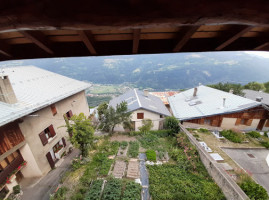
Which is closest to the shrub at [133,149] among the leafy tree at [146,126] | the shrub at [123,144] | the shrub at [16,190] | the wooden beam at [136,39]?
the shrub at [123,144]

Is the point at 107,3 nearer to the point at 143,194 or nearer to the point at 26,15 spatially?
the point at 26,15

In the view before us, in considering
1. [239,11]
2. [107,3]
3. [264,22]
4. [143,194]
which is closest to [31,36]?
[107,3]

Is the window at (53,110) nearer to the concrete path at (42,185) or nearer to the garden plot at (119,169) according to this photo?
the concrete path at (42,185)

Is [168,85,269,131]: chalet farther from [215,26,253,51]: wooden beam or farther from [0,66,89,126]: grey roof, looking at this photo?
[215,26,253,51]: wooden beam

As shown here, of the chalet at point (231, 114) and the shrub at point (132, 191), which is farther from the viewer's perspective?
the chalet at point (231, 114)

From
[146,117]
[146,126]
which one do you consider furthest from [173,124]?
[146,117]

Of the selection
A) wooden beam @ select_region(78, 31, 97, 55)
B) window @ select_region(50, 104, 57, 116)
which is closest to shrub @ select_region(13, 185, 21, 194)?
window @ select_region(50, 104, 57, 116)

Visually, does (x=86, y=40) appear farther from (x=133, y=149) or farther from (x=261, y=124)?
(x=261, y=124)
